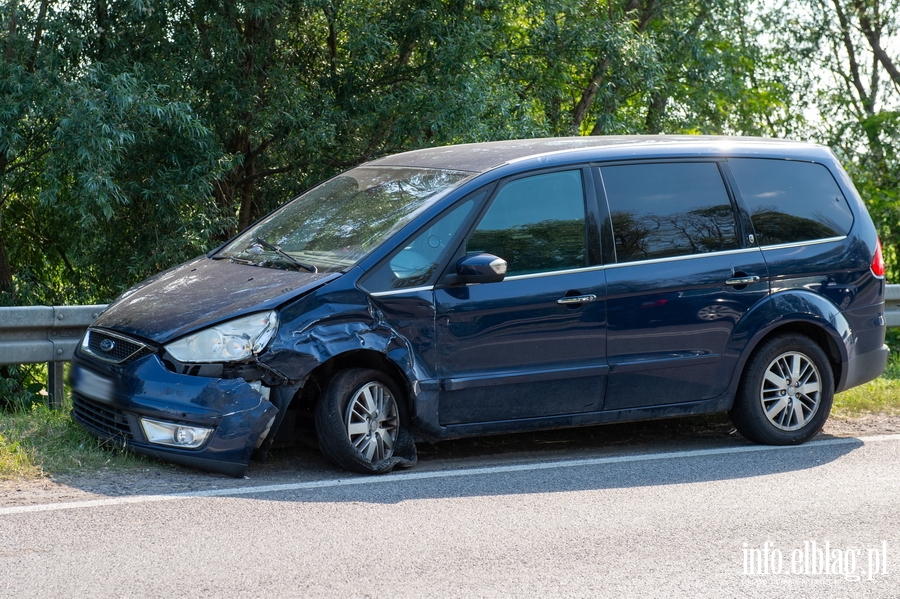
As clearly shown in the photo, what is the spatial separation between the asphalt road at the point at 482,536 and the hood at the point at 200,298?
85cm

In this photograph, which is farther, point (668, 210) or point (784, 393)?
point (784, 393)

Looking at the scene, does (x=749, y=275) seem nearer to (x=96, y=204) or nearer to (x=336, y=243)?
(x=336, y=243)

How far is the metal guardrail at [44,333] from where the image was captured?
23.0 ft

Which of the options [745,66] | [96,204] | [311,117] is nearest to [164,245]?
[96,204]

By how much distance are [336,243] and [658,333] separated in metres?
1.96

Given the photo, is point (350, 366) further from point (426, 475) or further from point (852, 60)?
point (852, 60)

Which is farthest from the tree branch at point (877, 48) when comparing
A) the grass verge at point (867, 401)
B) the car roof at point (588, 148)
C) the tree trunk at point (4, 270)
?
the tree trunk at point (4, 270)

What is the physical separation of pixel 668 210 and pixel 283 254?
2.33 m

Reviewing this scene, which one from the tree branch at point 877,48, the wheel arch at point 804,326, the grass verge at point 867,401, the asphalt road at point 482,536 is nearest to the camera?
the asphalt road at point 482,536

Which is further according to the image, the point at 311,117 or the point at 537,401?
the point at 311,117

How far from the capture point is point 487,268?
573 centimetres

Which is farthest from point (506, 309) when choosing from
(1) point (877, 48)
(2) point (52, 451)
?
(1) point (877, 48)

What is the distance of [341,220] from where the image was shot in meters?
6.31

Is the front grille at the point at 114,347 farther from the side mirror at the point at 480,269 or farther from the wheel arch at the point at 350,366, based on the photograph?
the side mirror at the point at 480,269
